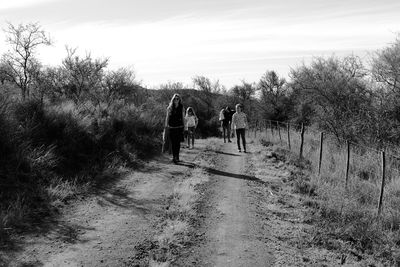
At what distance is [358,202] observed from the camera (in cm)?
853

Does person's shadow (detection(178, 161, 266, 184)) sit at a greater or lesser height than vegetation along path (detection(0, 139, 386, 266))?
greater

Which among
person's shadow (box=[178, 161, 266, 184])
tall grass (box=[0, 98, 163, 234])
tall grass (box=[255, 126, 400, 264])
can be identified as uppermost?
tall grass (box=[0, 98, 163, 234])

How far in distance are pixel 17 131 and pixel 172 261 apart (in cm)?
526

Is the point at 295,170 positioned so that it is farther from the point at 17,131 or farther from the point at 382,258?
the point at 17,131

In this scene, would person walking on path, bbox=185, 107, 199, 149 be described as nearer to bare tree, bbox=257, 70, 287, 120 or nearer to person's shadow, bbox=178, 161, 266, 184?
person's shadow, bbox=178, 161, 266, 184

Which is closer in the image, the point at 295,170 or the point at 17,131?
the point at 17,131

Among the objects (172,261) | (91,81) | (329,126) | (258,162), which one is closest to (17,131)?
(172,261)

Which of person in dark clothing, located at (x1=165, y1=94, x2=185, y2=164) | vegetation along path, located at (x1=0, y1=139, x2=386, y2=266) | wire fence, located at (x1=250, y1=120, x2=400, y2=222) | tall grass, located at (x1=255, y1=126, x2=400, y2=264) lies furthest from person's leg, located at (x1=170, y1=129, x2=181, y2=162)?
wire fence, located at (x1=250, y1=120, x2=400, y2=222)

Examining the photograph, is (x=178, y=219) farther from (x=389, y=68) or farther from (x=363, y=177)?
(x=389, y=68)

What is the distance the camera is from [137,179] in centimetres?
953

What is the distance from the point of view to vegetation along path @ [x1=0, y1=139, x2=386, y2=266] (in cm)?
511

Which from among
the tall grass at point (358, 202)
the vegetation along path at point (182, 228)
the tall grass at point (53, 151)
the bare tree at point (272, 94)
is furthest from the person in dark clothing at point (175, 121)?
the bare tree at point (272, 94)

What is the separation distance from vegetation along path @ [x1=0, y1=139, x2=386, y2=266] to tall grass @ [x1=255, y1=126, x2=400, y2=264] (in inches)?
21.1

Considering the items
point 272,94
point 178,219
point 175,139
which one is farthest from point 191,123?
point 272,94
